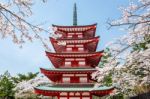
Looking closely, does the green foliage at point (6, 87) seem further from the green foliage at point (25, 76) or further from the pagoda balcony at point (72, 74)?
the pagoda balcony at point (72, 74)

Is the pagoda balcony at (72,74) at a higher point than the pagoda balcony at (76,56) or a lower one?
lower

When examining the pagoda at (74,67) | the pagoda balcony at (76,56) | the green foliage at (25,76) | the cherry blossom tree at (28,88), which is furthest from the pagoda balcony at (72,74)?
the green foliage at (25,76)

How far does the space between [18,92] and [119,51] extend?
34.5 meters

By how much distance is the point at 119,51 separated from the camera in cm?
1138

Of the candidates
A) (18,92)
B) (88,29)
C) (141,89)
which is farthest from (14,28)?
(18,92)

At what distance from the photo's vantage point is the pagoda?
90.7 ft

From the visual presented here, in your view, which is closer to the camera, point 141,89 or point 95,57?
point 141,89

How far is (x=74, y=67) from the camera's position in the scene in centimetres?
3012

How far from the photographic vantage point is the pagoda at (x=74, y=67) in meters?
27.6

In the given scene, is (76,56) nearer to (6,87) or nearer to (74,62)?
(74,62)

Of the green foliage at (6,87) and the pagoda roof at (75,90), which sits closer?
the pagoda roof at (75,90)

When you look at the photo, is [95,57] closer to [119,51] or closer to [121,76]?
[121,76]

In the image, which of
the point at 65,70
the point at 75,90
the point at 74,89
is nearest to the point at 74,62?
the point at 65,70

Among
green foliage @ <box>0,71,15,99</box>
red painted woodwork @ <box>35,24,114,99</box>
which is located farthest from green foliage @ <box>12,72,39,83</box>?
red painted woodwork @ <box>35,24,114,99</box>
